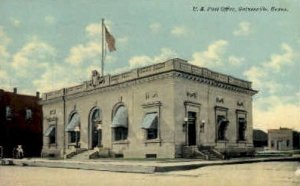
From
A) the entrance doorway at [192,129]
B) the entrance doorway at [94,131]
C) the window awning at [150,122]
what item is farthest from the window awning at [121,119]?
the entrance doorway at [192,129]

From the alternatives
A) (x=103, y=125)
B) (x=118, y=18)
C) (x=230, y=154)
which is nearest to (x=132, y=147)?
(x=103, y=125)

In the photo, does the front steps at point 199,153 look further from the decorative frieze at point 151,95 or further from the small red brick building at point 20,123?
the small red brick building at point 20,123

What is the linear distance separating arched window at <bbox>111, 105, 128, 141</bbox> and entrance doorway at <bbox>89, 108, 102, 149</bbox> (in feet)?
5.39

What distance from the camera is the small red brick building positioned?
25.1m

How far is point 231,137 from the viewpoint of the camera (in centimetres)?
2141

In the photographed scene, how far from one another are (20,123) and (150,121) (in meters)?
10.2

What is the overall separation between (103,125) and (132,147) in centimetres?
264

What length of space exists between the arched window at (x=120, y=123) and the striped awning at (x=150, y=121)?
1.66 m

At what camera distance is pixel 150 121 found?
63.7 ft

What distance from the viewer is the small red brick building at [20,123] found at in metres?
25.1

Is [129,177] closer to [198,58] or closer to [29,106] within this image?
[198,58]

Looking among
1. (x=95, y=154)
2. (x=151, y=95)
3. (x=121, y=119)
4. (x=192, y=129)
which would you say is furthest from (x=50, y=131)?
(x=192, y=129)

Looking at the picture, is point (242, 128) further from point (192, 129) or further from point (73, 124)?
point (73, 124)

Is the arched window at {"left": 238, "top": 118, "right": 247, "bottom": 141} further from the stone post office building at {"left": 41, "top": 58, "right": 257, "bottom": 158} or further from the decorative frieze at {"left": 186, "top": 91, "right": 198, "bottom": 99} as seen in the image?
the decorative frieze at {"left": 186, "top": 91, "right": 198, "bottom": 99}
